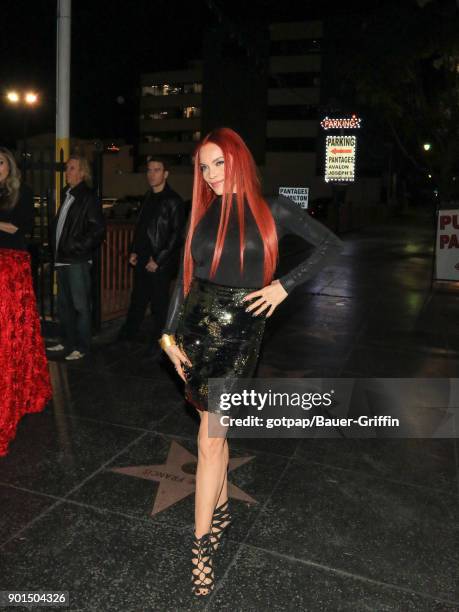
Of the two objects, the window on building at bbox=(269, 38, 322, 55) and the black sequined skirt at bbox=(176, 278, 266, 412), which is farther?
the window on building at bbox=(269, 38, 322, 55)

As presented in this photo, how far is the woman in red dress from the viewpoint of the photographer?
387cm

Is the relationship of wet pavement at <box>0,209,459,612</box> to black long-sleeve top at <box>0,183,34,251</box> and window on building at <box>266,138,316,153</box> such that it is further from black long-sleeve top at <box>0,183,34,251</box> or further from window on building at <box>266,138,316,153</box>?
window on building at <box>266,138,316,153</box>

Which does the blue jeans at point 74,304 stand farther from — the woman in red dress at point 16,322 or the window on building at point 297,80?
the window on building at point 297,80

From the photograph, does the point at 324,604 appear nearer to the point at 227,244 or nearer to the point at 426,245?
the point at 227,244

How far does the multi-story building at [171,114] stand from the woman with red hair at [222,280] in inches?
3049

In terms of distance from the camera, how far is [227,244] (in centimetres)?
244

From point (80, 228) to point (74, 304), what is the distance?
80 centimetres

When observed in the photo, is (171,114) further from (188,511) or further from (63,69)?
(188,511)

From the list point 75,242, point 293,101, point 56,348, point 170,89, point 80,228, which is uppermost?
point 170,89

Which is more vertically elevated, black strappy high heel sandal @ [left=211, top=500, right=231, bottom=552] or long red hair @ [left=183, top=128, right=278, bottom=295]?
long red hair @ [left=183, top=128, right=278, bottom=295]

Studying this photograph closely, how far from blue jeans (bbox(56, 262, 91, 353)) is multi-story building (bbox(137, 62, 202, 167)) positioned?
7405 cm

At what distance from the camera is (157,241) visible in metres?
6.15

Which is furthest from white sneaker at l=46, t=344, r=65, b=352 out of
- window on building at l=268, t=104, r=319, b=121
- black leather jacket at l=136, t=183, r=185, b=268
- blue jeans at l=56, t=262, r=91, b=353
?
window on building at l=268, t=104, r=319, b=121

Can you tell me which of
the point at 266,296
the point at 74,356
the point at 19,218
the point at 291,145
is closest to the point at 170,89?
the point at 291,145
